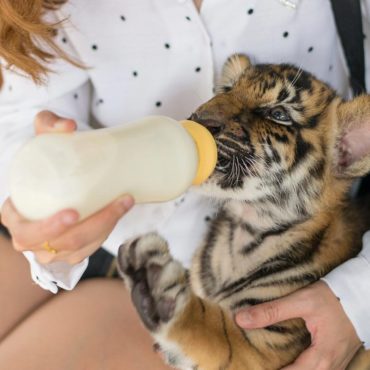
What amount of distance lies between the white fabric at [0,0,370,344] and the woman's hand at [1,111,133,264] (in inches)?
10.3

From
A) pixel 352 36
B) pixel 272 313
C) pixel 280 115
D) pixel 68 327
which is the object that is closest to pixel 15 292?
pixel 68 327

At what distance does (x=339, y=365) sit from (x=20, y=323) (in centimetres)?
64

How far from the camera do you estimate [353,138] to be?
92cm

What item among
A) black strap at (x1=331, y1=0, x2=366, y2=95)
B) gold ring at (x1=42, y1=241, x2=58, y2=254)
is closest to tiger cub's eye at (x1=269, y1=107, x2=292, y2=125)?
black strap at (x1=331, y1=0, x2=366, y2=95)

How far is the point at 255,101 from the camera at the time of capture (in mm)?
903

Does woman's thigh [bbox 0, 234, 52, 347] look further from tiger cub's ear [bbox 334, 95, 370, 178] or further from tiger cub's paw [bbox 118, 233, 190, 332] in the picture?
tiger cub's ear [bbox 334, 95, 370, 178]

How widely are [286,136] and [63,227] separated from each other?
45 centimetres

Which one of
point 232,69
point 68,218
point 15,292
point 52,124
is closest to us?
point 68,218

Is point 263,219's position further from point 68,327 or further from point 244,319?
point 68,327

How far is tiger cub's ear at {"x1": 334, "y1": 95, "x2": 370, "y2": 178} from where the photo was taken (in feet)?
2.94

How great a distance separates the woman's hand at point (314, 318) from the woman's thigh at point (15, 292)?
0.50 m

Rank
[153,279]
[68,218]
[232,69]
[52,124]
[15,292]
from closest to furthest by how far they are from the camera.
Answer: [68,218] → [52,124] → [153,279] → [232,69] → [15,292]

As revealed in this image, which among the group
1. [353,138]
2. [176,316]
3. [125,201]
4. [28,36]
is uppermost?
[28,36]

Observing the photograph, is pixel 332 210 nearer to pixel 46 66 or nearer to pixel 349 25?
pixel 349 25
